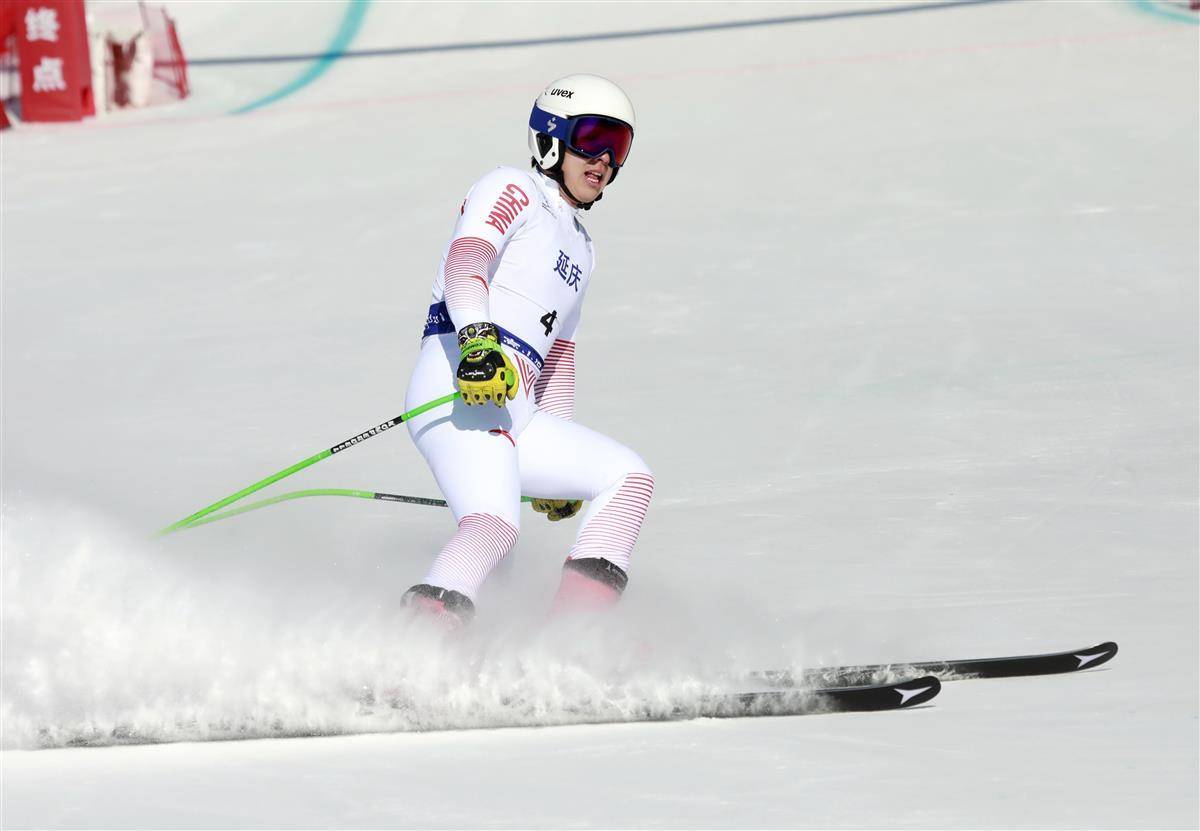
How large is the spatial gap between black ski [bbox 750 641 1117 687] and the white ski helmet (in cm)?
127

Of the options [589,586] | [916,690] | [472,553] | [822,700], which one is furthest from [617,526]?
[916,690]

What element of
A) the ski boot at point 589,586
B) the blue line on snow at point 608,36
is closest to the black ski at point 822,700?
the ski boot at point 589,586

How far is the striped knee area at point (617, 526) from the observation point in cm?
392

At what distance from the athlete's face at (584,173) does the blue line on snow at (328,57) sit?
761cm

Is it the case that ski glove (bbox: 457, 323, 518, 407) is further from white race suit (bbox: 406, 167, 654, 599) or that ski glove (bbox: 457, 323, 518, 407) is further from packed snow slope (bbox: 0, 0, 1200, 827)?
packed snow slope (bbox: 0, 0, 1200, 827)

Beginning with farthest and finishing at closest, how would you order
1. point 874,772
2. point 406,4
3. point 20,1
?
point 406,4 < point 20,1 < point 874,772

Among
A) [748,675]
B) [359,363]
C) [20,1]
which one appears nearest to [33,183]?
[20,1]

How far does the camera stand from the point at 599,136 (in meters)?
3.99

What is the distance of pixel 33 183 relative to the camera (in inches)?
386

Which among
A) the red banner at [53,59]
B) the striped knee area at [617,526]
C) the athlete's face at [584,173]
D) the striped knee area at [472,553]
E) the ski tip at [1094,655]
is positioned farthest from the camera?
the red banner at [53,59]

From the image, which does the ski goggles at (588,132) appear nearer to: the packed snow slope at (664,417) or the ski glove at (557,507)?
the ski glove at (557,507)

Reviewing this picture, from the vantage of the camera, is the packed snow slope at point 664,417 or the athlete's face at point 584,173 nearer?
the packed snow slope at point 664,417

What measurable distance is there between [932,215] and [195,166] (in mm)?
4374

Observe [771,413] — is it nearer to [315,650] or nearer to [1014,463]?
[1014,463]
